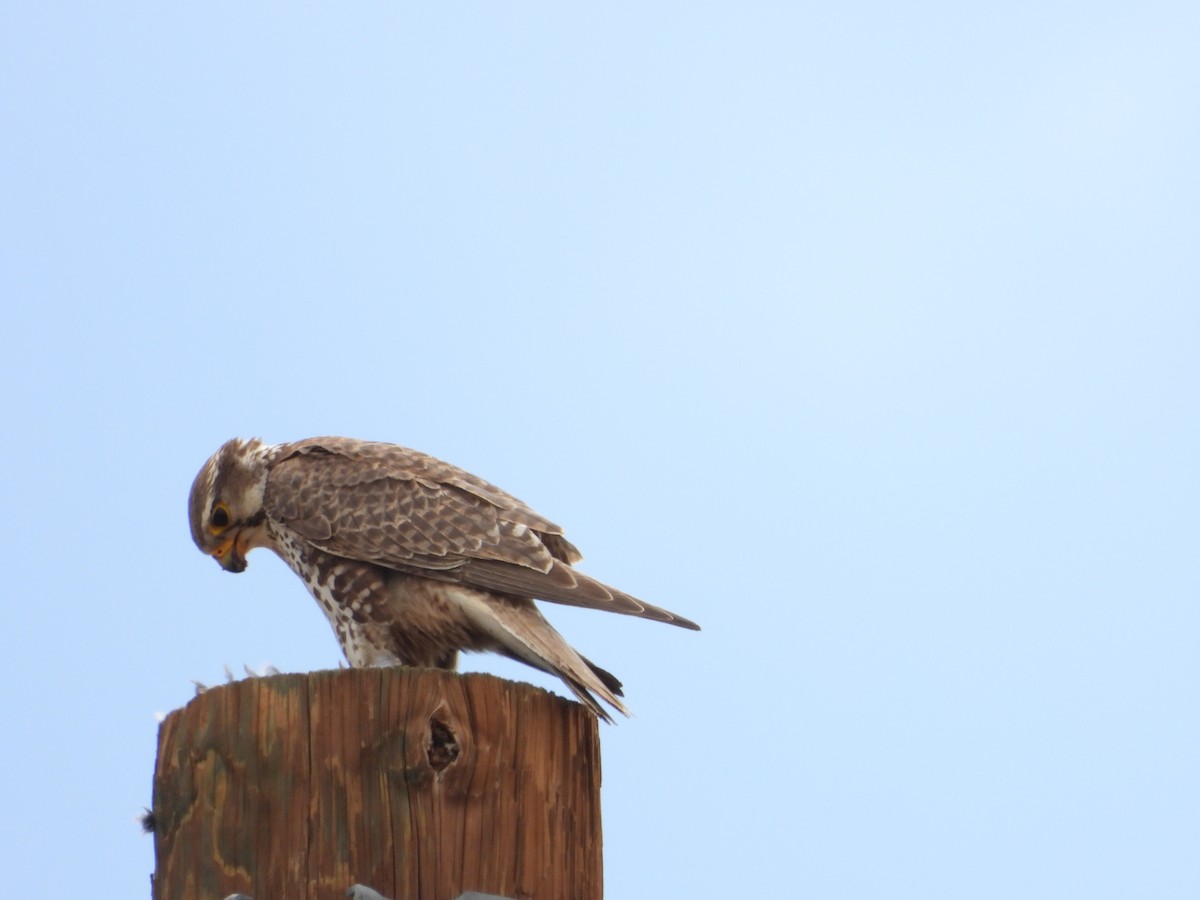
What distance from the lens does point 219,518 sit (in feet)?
16.3

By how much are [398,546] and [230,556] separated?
0.79 meters

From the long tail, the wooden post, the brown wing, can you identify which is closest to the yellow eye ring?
the brown wing

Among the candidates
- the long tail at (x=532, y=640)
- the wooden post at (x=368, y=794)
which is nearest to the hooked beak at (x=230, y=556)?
the long tail at (x=532, y=640)

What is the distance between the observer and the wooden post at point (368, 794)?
247cm

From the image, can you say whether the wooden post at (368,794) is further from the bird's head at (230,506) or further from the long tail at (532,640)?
the bird's head at (230,506)

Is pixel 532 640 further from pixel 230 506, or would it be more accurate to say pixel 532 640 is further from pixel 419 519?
pixel 230 506

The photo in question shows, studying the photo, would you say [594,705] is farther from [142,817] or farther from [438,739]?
[142,817]

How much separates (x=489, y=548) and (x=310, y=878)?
2047mm

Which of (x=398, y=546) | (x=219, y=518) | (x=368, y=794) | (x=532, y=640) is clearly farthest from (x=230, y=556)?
(x=368, y=794)

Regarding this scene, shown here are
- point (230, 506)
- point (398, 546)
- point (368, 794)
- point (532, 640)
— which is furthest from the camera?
point (230, 506)

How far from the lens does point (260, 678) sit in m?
2.61

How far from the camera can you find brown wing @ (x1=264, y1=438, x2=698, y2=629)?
4.34 meters

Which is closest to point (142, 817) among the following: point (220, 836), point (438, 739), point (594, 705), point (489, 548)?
point (220, 836)

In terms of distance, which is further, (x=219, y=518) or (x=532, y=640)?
(x=219, y=518)
